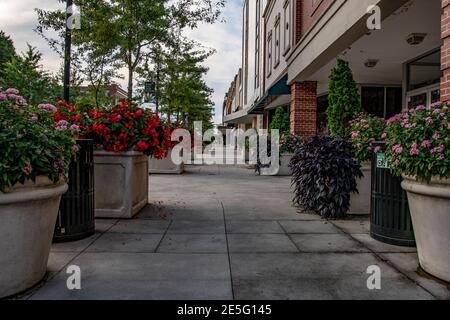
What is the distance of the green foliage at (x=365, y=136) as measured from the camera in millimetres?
6418

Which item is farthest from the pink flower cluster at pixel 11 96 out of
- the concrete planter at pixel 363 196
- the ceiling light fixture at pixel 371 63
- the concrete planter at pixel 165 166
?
the ceiling light fixture at pixel 371 63

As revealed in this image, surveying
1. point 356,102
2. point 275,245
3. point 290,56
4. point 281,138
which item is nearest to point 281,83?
point 290,56

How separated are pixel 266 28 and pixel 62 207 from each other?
2327 centimetres

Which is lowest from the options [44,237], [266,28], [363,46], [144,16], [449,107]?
[44,237]

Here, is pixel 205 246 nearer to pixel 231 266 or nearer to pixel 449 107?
pixel 231 266

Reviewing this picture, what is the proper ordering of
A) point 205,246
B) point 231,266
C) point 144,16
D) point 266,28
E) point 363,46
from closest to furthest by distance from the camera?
point 231,266
point 205,246
point 363,46
point 144,16
point 266,28

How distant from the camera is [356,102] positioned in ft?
28.5

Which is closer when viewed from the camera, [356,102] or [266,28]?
[356,102]

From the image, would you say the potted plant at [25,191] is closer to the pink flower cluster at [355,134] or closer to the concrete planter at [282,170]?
the pink flower cluster at [355,134]

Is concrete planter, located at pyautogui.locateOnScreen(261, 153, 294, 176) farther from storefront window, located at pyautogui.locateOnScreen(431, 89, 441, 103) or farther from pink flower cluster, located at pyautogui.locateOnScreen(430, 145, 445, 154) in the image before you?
pink flower cluster, located at pyautogui.locateOnScreen(430, 145, 445, 154)

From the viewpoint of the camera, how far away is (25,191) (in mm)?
3104

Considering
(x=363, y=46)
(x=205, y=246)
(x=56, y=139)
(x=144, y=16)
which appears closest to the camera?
(x=56, y=139)

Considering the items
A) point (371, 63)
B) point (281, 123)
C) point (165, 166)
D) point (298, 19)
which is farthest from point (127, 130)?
Answer: point (281, 123)

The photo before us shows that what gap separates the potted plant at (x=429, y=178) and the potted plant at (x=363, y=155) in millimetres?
2550
